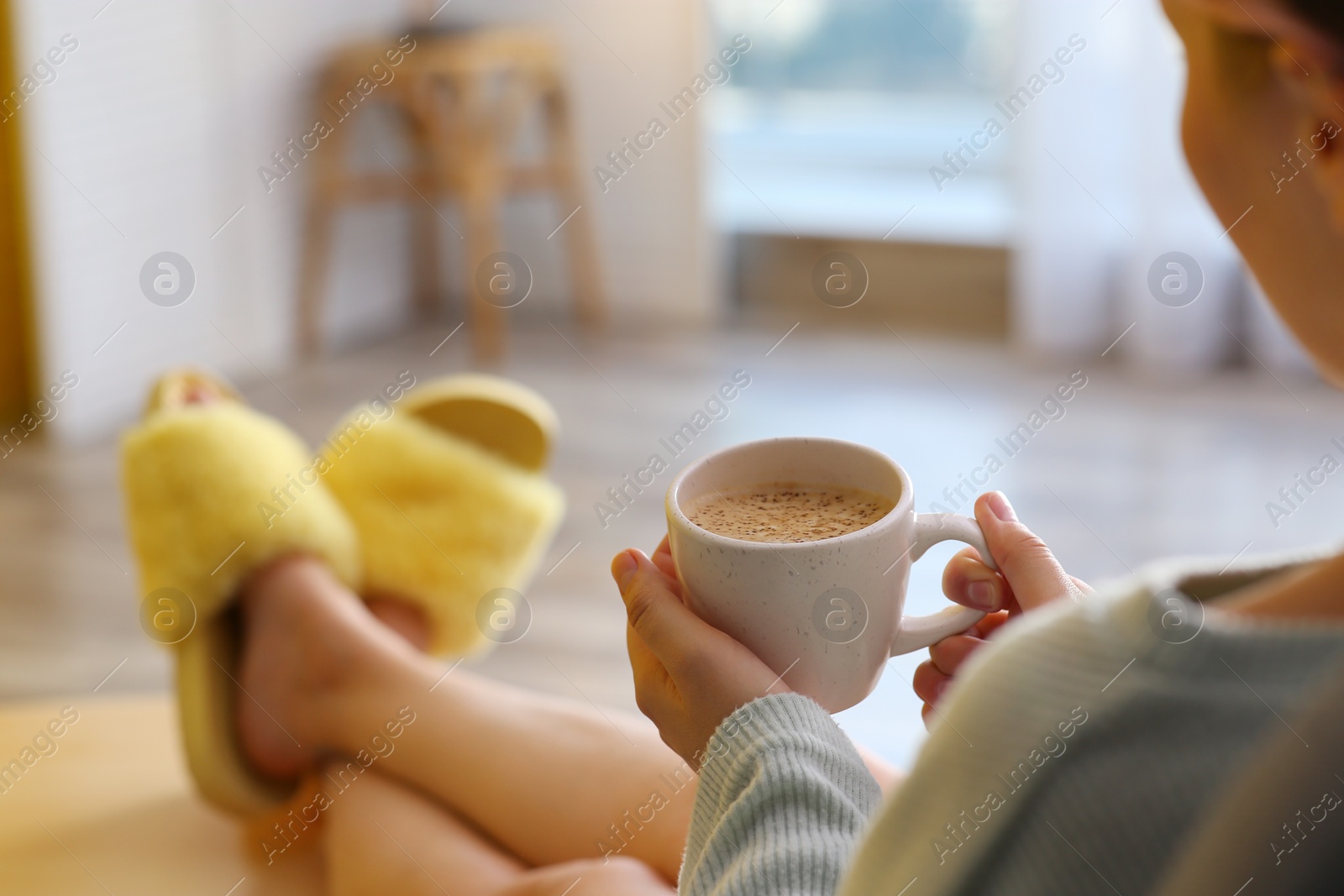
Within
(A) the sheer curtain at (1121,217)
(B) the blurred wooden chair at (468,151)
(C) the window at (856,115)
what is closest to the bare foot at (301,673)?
(B) the blurred wooden chair at (468,151)

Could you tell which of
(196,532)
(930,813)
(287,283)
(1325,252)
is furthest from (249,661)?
(287,283)

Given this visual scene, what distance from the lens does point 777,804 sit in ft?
1.84

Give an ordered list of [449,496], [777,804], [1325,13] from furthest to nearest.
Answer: [449,496], [777,804], [1325,13]

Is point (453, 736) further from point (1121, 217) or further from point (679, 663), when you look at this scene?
point (1121, 217)

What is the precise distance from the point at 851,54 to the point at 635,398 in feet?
3.94

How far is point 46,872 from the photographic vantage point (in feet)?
3.17

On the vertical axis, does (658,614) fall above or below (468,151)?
above

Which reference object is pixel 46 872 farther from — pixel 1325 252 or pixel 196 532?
pixel 1325 252

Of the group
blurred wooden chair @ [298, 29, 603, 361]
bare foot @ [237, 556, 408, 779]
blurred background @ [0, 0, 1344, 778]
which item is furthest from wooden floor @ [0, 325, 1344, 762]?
bare foot @ [237, 556, 408, 779]

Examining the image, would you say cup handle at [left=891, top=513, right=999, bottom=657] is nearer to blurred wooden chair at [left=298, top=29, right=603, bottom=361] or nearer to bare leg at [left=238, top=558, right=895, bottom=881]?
bare leg at [left=238, top=558, right=895, bottom=881]

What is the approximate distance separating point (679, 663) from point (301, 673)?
0.56m

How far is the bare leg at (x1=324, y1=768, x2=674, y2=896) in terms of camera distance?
2.59 ft

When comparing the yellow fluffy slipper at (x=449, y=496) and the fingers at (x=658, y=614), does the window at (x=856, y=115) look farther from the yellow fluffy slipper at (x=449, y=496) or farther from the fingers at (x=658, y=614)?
the fingers at (x=658, y=614)

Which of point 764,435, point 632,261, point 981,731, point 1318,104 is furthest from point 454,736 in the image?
point 632,261
